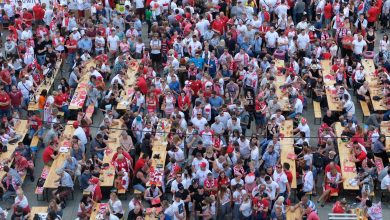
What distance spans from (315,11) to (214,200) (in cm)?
1267

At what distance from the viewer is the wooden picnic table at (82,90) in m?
25.5

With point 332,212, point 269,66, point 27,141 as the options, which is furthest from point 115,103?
point 332,212

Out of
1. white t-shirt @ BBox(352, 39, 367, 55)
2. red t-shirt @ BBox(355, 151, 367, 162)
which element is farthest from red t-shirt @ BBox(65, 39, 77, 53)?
red t-shirt @ BBox(355, 151, 367, 162)

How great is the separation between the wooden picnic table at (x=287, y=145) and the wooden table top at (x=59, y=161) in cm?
596

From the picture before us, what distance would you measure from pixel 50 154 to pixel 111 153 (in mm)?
1679

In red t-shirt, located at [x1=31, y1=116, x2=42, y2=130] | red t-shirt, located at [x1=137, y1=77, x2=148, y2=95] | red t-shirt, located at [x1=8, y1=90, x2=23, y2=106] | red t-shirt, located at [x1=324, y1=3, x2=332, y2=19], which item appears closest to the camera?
red t-shirt, located at [x1=31, y1=116, x2=42, y2=130]

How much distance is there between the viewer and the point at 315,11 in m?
31.0

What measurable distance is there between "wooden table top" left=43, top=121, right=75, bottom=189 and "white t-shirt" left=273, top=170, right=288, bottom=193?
5.77 metres

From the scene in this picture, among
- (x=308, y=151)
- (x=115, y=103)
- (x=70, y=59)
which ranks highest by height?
(x=70, y=59)

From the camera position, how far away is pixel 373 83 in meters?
26.2

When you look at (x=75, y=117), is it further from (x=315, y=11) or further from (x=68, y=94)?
(x=315, y=11)

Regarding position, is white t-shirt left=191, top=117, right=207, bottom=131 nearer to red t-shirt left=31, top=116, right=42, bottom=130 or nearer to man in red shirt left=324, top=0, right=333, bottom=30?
red t-shirt left=31, top=116, right=42, bottom=130

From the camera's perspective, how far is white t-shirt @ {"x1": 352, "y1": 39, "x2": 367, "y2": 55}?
90.2 ft

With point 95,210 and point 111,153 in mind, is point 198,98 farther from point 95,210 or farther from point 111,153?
point 95,210
